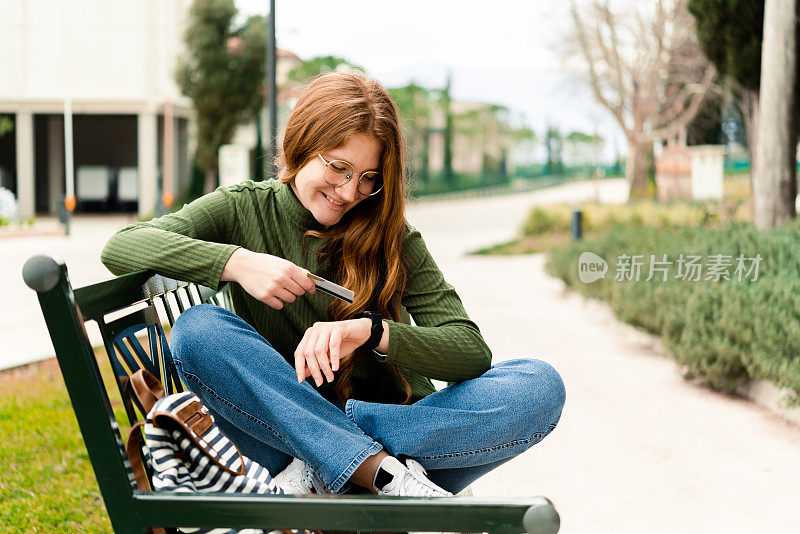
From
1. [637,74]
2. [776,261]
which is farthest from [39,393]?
[637,74]

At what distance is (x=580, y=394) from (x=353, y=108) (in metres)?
3.74

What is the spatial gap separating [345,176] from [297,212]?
217 millimetres

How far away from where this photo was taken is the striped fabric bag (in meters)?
1.57

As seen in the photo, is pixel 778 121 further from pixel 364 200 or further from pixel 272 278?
pixel 272 278

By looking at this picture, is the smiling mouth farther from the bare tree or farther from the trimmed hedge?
the bare tree

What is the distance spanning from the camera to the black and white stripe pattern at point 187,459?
1.57 m

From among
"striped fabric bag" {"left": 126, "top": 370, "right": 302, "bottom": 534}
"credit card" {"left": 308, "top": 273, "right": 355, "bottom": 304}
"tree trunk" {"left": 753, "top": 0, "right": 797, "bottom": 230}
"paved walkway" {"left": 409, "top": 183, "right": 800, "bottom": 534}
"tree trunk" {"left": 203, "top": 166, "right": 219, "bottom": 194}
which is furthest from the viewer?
"tree trunk" {"left": 203, "top": 166, "right": 219, "bottom": 194}

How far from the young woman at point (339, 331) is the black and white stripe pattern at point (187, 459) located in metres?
0.28

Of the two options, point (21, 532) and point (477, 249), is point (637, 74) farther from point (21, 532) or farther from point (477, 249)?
point (21, 532)

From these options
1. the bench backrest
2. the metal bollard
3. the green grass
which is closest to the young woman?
the bench backrest

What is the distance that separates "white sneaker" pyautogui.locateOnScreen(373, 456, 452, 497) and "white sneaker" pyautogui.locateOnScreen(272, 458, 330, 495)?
132mm

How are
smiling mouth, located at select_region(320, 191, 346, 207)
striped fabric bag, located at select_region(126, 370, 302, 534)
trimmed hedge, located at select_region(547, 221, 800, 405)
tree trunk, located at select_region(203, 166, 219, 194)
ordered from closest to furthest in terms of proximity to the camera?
striped fabric bag, located at select_region(126, 370, 302, 534) → smiling mouth, located at select_region(320, 191, 346, 207) → trimmed hedge, located at select_region(547, 221, 800, 405) → tree trunk, located at select_region(203, 166, 219, 194)

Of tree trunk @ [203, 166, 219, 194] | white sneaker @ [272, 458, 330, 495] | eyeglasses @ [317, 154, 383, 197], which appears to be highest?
eyeglasses @ [317, 154, 383, 197]

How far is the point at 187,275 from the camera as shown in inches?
80.1
